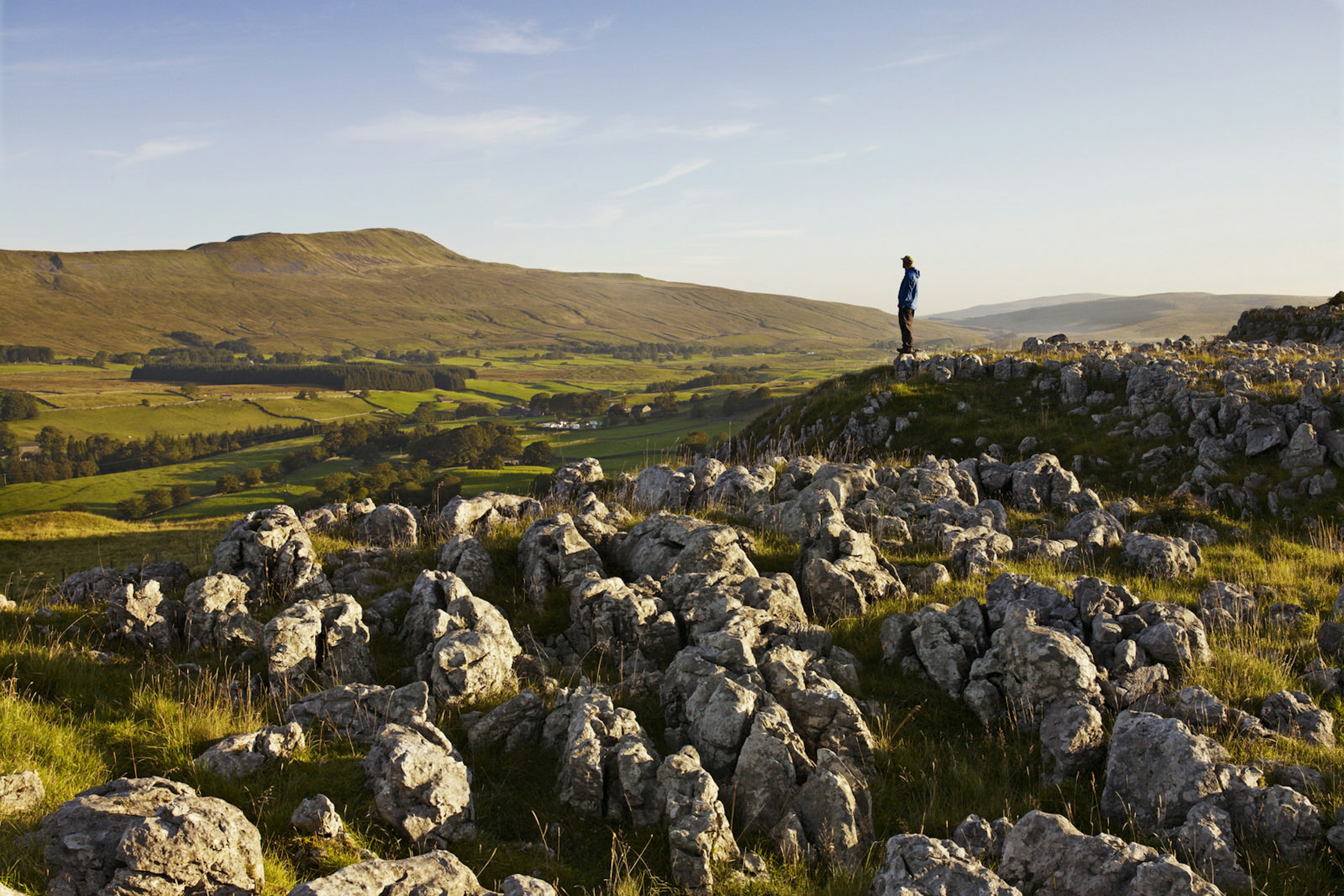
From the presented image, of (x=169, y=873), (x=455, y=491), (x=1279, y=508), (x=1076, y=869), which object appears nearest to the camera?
(x=169, y=873)

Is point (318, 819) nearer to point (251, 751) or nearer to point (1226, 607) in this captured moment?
point (251, 751)

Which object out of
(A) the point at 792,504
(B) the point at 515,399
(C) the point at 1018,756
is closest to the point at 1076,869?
(C) the point at 1018,756

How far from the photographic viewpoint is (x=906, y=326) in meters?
32.8

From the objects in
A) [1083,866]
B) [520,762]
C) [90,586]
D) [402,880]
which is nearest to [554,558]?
[520,762]

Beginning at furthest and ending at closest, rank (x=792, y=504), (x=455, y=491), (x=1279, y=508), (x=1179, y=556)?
(x=455, y=491), (x=1279, y=508), (x=792, y=504), (x=1179, y=556)

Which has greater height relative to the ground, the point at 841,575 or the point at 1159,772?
the point at 841,575

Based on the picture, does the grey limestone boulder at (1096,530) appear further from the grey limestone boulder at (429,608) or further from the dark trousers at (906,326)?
the dark trousers at (906,326)

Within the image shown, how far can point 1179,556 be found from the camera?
13.2 metres

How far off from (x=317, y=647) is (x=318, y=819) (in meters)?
4.18

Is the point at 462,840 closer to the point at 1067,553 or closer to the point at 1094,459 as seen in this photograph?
the point at 1067,553

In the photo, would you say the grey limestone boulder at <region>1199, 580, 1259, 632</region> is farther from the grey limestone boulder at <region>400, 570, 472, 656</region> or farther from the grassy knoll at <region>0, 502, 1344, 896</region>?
the grey limestone boulder at <region>400, 570, 472, 656</region>

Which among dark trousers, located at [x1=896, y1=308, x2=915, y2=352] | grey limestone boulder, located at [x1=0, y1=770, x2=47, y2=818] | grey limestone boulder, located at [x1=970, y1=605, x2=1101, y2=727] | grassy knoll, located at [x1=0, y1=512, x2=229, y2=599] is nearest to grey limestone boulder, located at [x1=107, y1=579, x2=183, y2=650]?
grey limestone boulder, located at [x1=0, y1=770, x2=47, y2=818]

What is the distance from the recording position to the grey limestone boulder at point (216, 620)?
35.5 ft

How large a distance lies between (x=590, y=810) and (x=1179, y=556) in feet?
38.6
